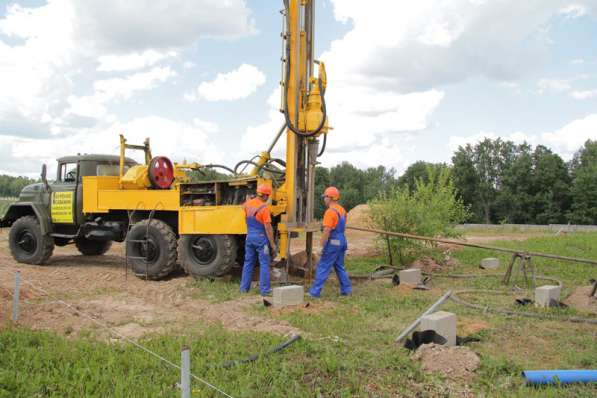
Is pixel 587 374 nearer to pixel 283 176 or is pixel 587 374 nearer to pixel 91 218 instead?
pixel 283 176

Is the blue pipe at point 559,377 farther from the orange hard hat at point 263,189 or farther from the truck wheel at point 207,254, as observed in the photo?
the truck wheel at point 207,254

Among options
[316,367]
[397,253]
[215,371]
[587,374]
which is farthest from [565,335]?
[397,253]

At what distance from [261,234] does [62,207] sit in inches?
212

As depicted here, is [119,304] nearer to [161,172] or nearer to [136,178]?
[136,178]

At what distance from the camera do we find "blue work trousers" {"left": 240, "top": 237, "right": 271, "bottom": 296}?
27.9 ft

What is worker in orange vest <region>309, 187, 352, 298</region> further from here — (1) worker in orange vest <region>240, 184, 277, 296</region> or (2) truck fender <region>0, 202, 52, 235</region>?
(2) truck fender <region>0, 202, 52, 235</region>

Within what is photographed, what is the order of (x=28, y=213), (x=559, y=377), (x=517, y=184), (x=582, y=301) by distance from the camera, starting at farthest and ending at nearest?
1. (x=517, y=184)
2. (x=28, y=213)
3. (x=582, y=301)
4. (x=559, y=377)

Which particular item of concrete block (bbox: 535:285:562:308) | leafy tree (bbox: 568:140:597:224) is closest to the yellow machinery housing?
concrete block (bbox: 535:285:562:308)

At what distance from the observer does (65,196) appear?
11.6 m

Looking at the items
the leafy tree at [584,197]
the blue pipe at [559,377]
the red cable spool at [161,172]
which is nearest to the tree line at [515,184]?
the leafy tree at [584,197]

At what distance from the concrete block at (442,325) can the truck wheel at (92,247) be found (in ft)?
33.1

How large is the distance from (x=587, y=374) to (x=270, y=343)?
2887 mm

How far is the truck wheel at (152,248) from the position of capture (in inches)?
395

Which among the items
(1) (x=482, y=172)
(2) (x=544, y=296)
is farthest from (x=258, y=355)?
(1) (x=482, y=172)
